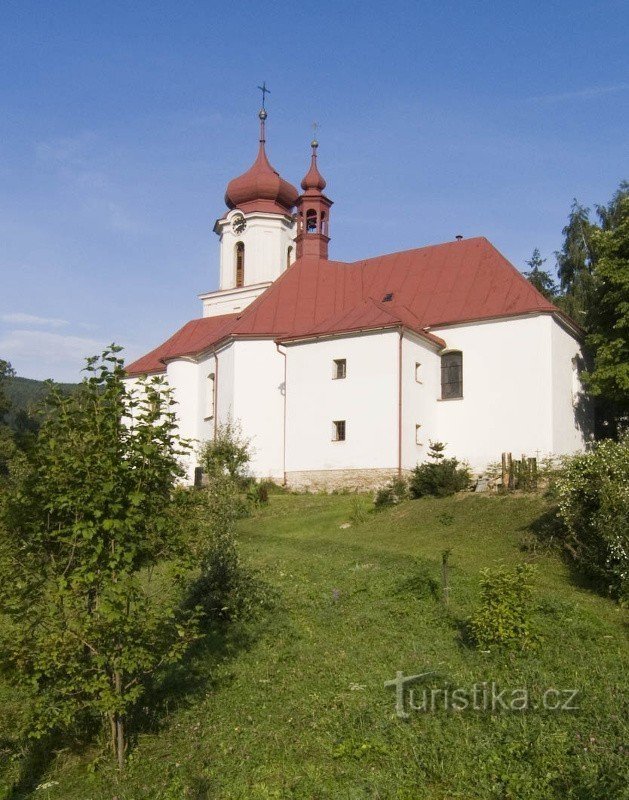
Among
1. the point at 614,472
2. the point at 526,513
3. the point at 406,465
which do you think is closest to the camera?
the point at 614,472

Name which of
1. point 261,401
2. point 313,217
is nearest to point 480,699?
point 261,401

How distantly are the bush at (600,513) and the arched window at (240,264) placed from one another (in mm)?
28197

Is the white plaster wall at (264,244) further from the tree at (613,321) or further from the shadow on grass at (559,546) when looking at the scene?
the shadow on grass at (559,546)

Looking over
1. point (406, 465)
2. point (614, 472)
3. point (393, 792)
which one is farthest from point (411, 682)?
point (406, 465)

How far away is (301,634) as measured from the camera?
10398mm

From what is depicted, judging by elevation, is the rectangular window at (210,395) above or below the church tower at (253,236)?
below

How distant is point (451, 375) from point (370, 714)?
876 inches

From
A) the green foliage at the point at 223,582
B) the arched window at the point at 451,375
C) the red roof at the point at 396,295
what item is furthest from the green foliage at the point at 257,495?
the green foliage at the point at 223,582

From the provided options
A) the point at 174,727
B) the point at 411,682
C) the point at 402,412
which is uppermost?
the point at 402,412

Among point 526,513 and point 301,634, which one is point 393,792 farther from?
point 526,513

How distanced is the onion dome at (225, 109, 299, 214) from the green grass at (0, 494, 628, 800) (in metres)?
29.2

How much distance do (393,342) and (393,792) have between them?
21286 millimetres

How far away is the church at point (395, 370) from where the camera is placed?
27.1m

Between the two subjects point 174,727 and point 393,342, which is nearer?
point 174,727
